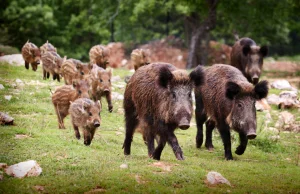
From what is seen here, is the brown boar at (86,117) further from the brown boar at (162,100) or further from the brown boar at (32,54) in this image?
the brown boar at (32,54)

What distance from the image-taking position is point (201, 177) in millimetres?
7762

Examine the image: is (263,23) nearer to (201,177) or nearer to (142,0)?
(142,0)

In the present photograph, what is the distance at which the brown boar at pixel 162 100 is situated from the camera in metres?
8.40

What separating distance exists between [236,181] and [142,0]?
64.2 feet

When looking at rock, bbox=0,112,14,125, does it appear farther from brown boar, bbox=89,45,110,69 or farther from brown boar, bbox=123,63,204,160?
brown boar, bbox=89,45,110,69

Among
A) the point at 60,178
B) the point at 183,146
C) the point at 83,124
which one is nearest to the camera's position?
the point at 60,178

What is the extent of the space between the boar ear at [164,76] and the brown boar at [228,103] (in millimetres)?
1673

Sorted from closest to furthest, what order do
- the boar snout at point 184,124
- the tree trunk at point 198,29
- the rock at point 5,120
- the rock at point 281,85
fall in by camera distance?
the boar snout at point 184,124 < the rock at point 5,120 < the rock at point 281,85 < the tree trunk at point 198,29

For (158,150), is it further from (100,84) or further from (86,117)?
(100,84)

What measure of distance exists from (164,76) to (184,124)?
89 cm

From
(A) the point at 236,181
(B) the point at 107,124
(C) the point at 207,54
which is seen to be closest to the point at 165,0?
(C) the point at 207,54

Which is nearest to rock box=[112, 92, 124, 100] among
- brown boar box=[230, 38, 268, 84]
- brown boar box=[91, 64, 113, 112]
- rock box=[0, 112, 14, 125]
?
brown boar box=[91, 64, 113, 112]

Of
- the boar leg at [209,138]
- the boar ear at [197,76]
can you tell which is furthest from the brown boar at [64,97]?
the boar ear at [197,76]

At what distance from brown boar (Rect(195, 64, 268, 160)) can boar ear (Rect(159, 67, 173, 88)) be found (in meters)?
1.67
